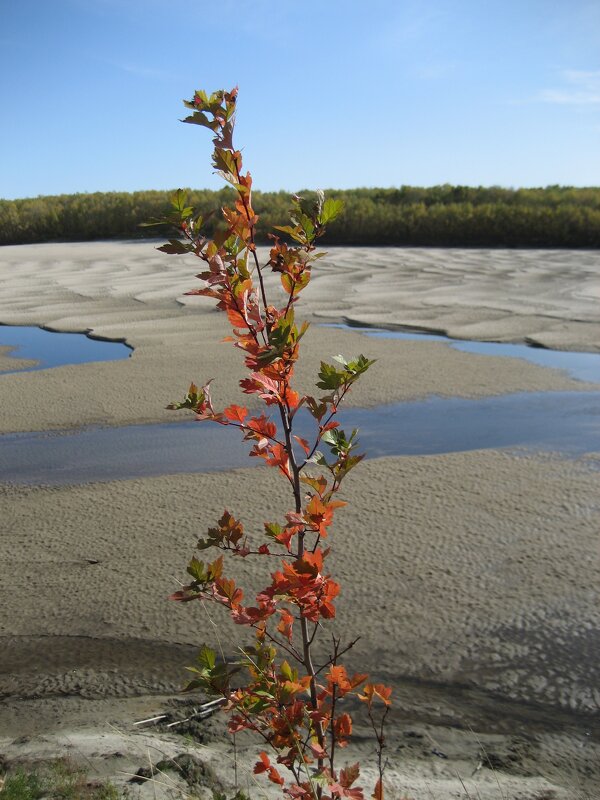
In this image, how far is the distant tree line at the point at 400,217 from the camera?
17203 mm

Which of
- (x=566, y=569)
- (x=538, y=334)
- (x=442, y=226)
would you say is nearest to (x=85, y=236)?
(x=442, y=226)

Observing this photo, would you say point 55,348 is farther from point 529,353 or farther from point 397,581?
point 397,581

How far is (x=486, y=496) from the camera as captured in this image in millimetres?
3738

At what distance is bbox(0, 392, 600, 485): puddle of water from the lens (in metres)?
4.23

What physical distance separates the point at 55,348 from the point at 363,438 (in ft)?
12.2

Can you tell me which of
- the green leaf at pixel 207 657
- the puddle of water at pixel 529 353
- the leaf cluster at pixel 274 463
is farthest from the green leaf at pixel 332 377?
the puddle of water at pixel 529 353

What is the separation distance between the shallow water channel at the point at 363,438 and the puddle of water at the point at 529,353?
72 cm

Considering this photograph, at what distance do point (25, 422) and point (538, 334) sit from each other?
4481 millimetres

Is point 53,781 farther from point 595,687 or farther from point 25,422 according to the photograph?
point 25,422

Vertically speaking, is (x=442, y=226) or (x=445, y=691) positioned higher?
(x=442, y=226)

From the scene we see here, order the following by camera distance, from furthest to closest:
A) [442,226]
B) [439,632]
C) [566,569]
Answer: [442,226], [566,569], [439,632]

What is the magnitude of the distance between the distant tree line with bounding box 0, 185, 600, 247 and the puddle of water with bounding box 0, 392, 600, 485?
12.7 m

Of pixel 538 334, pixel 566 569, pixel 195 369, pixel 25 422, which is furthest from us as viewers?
pixel 538 334

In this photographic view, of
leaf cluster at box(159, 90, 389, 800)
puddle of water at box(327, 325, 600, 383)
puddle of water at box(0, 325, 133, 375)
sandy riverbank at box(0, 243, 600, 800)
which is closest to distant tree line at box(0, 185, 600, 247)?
puddle of water at box(0, 325, 133, 375)
